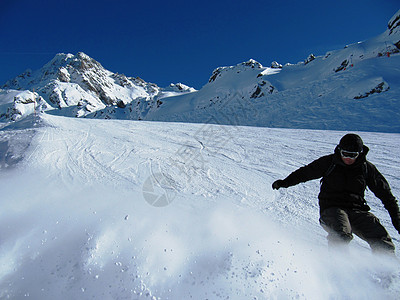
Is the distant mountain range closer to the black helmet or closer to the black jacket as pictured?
the black jacket

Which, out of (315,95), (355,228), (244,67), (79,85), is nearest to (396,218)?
(355,228)

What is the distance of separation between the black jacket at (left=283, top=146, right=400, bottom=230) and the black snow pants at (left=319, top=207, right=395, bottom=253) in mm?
107

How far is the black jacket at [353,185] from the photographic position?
237 centimetres

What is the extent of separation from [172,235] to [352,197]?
7.37 ft

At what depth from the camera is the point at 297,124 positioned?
13172 millimetres

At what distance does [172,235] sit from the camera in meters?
2.98

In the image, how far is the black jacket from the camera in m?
2.37

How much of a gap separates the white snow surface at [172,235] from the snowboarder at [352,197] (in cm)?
25

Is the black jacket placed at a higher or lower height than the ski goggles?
lower

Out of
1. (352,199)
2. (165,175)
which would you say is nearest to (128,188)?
(165,175)

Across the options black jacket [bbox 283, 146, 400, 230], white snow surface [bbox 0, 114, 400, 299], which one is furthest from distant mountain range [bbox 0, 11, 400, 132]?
black jacket [bbox 283, 146, 400, 230]

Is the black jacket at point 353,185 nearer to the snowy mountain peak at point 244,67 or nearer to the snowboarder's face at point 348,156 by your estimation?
Answer: the snowboarder's face at point 348,156

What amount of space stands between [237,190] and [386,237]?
259 cm

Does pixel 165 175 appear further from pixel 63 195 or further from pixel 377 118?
pixel 377 118
